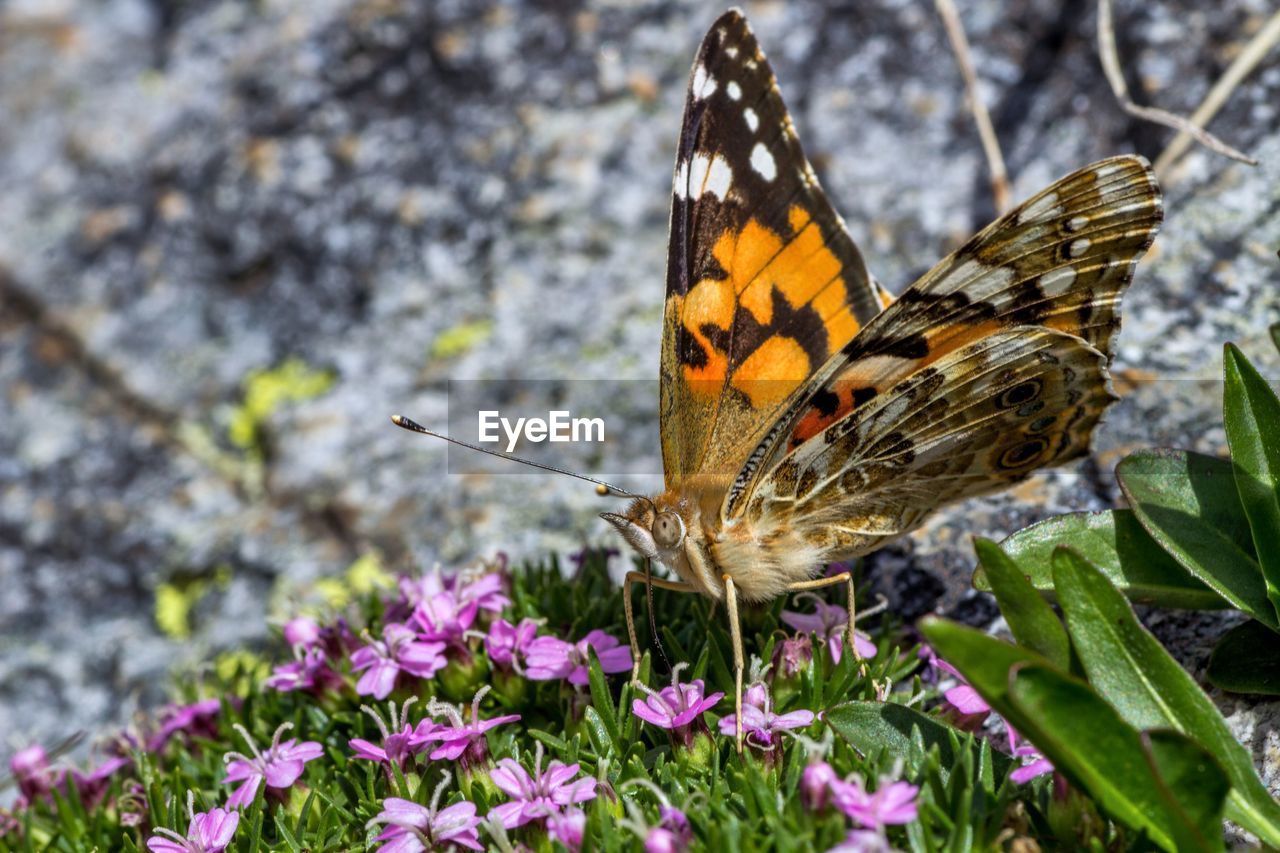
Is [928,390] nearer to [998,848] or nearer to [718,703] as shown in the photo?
[718,703]

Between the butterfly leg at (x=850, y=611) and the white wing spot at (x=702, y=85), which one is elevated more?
the white wing spot at (x=702, y=85)

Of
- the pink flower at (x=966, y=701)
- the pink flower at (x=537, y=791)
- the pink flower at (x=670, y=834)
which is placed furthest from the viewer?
the pink flower at (x=966, y=701)

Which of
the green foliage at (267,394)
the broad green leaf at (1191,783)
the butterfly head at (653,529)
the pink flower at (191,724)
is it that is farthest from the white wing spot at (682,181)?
the green foliage at (267,394)

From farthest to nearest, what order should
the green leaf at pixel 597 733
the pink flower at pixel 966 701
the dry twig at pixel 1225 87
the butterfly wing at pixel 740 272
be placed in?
the dry twig at pixel 1225 87 < the butterfly wing at pixel 740 272 < the green leaf at pixel 597 733 < the pink flower at pixel 966 701

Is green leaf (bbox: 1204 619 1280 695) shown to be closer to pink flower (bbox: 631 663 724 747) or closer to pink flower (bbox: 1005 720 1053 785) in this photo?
pink flower (bbox: 1005 720 1053 785)

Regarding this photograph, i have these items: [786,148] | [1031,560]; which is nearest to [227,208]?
[786,148]

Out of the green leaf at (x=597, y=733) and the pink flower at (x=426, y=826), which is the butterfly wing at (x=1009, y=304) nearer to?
the green leaf at (x=597, y=733)

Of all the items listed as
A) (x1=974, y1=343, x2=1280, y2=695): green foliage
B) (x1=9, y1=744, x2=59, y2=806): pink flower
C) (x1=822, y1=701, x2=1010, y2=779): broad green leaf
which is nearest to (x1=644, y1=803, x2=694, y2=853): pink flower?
(x1=822, y1=701, x2=1010, y2=779): broad green leaf
